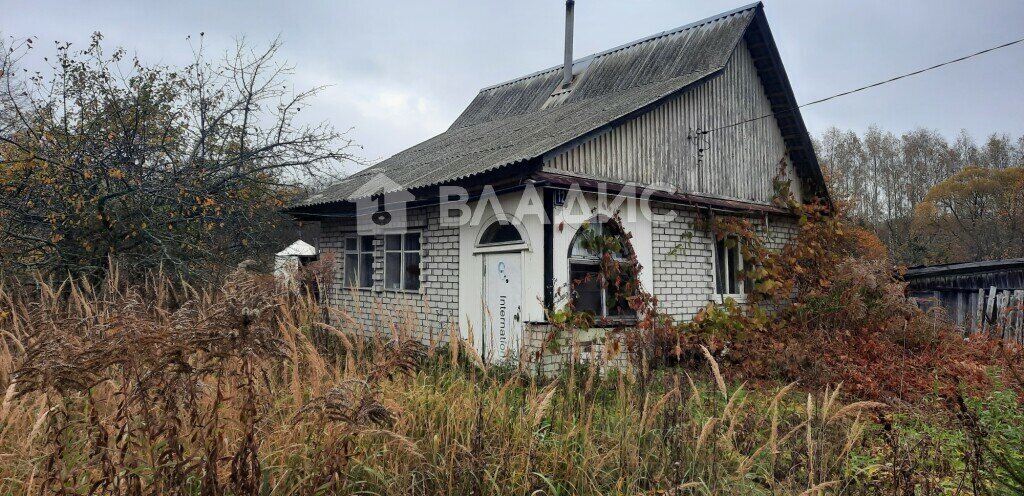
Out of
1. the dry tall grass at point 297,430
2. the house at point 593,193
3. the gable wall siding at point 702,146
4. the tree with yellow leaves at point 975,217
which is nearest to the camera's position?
the dry tall grass at point 297,430

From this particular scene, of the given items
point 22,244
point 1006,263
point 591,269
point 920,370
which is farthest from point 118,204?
point 1006,263

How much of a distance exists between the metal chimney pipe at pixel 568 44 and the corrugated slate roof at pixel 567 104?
10.9 inches

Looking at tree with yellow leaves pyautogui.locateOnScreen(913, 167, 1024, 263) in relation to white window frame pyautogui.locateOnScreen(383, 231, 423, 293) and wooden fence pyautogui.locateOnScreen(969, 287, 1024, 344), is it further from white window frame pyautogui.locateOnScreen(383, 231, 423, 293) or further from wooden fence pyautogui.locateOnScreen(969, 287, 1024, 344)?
white window frame pyautogui.locateOnScreen(383, 231, 423, 293)

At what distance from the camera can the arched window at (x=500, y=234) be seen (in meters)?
8.34

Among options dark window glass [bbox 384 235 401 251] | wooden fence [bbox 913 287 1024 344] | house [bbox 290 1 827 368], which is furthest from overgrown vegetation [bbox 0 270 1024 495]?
wooden fence [bbox 913 287 1024 344]

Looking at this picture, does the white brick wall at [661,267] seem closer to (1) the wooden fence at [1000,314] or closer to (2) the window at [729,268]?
(2) the window at [729,268]

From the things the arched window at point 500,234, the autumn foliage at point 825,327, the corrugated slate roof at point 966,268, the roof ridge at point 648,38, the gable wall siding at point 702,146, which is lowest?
the autumn foliage at point 825,327

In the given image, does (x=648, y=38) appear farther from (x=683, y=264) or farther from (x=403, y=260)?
(x=403, y=260)

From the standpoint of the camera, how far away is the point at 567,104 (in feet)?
41.4

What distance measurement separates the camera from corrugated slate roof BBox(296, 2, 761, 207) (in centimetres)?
882

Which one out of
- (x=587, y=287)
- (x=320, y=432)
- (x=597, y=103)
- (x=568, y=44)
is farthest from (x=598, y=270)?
(x=568, y=44)

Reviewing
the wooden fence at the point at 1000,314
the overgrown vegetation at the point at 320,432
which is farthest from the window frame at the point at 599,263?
the wooden fence at the point at 1000,314

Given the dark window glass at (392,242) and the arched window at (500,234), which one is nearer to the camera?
the arched window at (500,234)

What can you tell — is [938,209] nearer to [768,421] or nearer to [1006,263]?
[1006,263]
